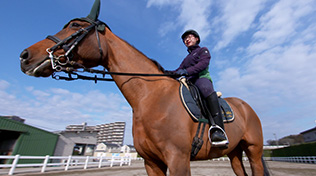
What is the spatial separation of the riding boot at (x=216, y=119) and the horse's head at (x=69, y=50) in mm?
1837

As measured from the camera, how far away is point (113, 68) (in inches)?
96.3

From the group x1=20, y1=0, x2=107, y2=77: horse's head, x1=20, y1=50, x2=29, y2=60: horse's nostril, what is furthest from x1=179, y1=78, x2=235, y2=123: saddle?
x1=20, y1=50, x2=29, y2=60: horse's nostril

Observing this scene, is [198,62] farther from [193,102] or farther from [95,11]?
[95,11]

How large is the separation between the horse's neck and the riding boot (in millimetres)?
988

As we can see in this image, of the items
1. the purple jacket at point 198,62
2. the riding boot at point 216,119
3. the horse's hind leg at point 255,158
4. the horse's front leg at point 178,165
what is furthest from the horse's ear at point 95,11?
the horse's hind leg at point 255,158

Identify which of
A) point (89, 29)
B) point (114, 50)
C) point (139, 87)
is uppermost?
point (89, 29)

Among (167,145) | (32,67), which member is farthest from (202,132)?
(32,67)

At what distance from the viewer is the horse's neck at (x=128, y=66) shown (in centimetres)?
236

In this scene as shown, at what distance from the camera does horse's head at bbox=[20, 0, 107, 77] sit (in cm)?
199

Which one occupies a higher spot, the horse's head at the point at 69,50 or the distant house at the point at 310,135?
the distant house at the point at 310,135

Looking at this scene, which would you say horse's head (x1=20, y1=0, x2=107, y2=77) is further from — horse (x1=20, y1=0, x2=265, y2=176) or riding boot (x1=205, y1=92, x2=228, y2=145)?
riding boot (x1=205, y1=92, x2=228, y2=145)

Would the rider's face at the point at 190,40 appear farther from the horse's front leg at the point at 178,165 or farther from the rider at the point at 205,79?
the horse's front leg at the point at 178,165

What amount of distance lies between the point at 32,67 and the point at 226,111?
3.12 m

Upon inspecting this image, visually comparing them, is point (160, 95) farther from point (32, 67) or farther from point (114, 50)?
point (32, 67)
